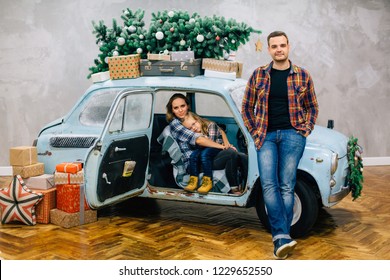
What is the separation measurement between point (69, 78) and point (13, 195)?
328 cm

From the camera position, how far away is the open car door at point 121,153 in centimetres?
458

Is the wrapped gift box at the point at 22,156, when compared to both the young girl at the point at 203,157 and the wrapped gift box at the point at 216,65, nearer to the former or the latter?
the young girl at the point at 203,157

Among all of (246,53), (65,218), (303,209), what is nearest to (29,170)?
(65,218)

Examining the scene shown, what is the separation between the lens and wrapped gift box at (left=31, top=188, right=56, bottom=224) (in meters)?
5.15

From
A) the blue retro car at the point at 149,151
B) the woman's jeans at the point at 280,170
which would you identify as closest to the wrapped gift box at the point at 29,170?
the blue retro car at the point at 149,151

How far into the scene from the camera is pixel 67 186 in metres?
5.11

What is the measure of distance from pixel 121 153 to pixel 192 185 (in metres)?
0.70

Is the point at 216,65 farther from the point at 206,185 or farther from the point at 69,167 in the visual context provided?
the point at 69,167

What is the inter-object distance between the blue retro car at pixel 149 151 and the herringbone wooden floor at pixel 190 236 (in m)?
0.28

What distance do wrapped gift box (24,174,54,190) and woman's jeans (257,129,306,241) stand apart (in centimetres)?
207

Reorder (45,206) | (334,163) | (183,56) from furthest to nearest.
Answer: (183,56), (45,206), (334,163)

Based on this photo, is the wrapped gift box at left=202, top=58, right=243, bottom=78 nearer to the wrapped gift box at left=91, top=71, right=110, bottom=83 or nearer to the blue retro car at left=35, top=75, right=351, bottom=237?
the blue retro car at left=35, top=75, right=351, bottom=237

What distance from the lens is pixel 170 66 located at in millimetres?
5336

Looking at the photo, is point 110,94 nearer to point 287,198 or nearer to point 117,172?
point 117,172
